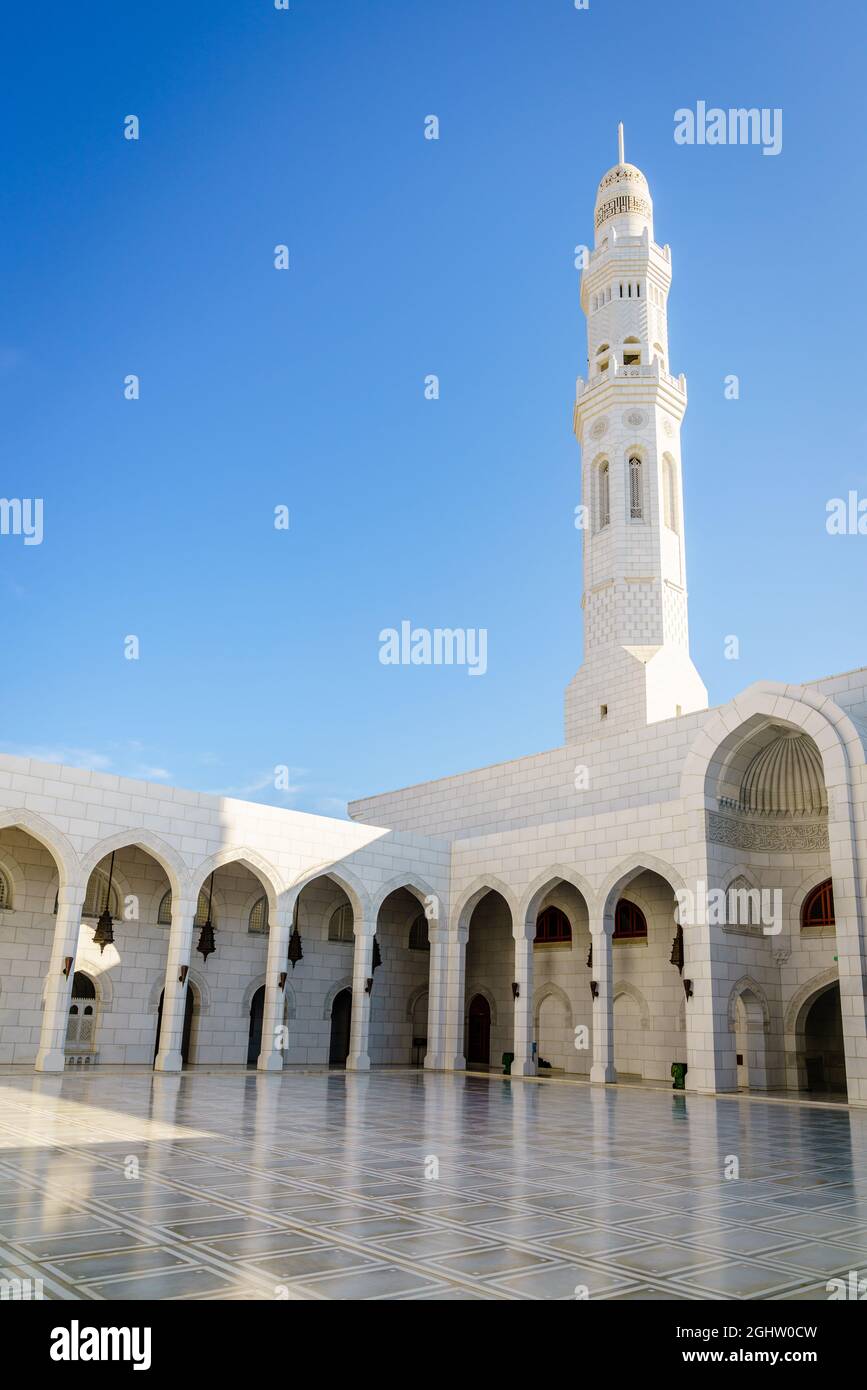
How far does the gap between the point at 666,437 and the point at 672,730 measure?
1068 centimetres

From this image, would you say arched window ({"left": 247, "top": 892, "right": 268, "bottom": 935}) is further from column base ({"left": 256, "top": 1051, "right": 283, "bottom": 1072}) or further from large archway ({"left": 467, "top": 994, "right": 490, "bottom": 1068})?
large archway ({"left": 467, "top": 994, "right": 490, "bottom": 1068})

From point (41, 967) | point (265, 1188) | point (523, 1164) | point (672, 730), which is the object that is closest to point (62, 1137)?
point (265, 1188)

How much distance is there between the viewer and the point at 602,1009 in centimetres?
2067

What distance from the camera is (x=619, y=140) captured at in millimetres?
34062

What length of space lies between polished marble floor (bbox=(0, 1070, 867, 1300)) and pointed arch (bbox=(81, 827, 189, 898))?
6240mm

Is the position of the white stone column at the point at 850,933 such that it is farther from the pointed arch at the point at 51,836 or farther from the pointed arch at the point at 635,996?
the pointed arch at the point at 51,836

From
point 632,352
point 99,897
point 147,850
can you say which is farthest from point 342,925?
point 632,352

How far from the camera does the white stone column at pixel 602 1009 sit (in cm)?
2017

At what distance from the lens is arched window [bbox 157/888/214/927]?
74.5 feet

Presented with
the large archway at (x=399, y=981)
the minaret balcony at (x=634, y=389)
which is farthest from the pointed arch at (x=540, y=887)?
the minaret balcony at (x=634, y=389)

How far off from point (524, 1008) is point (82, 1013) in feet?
31.7

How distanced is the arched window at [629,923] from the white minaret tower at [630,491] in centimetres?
469

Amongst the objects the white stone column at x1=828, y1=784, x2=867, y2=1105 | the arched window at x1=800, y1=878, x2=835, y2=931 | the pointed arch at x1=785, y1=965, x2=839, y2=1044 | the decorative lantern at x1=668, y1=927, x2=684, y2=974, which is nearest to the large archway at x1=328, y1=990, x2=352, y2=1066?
the decorative lantern at x1=668, y1=927, x2=684, y2=974
